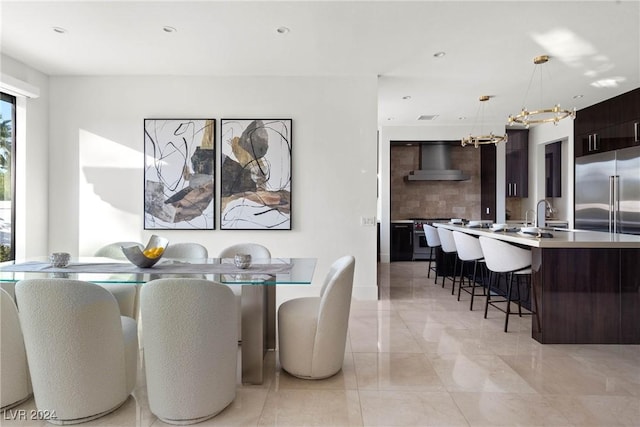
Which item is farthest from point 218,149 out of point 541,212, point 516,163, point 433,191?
point 516,163

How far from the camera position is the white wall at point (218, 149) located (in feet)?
14.8

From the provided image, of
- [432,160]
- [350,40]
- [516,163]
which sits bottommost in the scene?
[516,163]

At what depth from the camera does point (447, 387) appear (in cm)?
228

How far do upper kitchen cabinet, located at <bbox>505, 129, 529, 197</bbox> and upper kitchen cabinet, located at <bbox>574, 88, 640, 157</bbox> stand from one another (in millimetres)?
1280

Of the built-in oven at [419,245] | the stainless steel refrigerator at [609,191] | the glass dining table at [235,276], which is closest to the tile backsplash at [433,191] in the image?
the built-in oven at [419,245]

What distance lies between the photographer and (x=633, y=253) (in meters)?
3.01

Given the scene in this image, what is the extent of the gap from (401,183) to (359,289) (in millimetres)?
4322

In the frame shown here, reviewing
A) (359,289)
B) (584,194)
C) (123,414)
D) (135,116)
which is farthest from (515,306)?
(135,116)

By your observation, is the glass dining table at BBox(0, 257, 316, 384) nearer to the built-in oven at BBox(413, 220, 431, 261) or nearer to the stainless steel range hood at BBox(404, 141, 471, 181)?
the built-in oven at BBox(413, 220, 431, 261)

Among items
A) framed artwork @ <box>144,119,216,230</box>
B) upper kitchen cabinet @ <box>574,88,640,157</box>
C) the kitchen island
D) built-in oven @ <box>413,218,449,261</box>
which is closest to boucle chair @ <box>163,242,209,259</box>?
framed artwork @ <box>144,119,216,230</box>

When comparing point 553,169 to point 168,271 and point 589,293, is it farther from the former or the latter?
point 168,271

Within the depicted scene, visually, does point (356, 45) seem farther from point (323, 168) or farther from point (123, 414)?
point (123, 414)

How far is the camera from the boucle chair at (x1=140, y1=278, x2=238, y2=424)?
1.76 m
